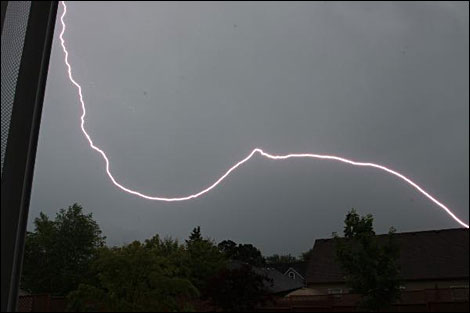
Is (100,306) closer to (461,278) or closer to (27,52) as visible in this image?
(27,52)

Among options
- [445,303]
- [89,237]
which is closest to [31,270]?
[89,237]

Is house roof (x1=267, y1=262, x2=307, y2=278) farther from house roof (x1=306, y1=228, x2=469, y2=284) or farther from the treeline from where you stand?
the treeline

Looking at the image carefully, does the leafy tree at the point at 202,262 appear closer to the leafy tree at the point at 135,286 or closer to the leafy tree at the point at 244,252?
the leafy tree at the point at 135,286

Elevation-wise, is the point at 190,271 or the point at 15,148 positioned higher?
the point at 15,148

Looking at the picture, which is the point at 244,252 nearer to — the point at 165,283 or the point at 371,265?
the point at 371,265

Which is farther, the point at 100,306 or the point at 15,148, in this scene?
the point at 100,306

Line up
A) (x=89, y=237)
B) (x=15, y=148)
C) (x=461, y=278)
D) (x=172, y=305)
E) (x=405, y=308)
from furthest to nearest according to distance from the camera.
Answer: (x=89, y=237) < (x=461, y=278) < (x=405, y=308) < (x=172, y=305) < (x=15, y=148)

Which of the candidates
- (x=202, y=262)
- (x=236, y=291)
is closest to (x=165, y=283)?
(x=236, y=291)
